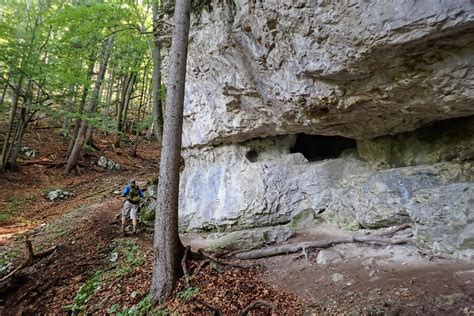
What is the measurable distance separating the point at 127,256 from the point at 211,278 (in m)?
2.81

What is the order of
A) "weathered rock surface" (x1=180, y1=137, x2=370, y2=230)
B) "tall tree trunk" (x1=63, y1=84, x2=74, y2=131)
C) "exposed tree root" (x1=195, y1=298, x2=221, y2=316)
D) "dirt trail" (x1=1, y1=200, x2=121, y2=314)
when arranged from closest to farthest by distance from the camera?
"exposed tree root" (x1=195, y1=298, x2=221, y2=316)
"dirt trail" (x1=1, y1=200, x2=121, y2=314)
"weathered rock surface" (x1=180, y1=137, x2=370, y2=230)
"tall tree trunk" (x1=63, y1=84, x2=74, y2=131)

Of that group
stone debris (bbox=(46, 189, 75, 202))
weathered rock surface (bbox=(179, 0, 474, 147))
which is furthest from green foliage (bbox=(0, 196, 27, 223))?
weathered rock surface (bbox=(179, 0, 474, 147))

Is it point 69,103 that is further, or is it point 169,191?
point 69,103

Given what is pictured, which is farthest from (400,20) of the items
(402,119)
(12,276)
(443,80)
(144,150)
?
(144,150)

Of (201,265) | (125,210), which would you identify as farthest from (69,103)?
(201,265)

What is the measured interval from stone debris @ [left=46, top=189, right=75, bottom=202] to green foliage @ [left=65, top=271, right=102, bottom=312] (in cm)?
752

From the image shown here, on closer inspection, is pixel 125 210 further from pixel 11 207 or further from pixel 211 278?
pixel 11 207

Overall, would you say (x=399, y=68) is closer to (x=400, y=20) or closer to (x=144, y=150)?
(x=400, y=20)

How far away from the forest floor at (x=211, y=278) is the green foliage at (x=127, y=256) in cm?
3

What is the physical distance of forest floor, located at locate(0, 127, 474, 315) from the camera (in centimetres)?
427

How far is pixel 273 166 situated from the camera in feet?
30.7

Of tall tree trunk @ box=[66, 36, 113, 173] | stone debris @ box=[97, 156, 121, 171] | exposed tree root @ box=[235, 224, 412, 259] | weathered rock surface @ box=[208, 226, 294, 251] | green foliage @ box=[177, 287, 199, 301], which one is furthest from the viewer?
stone debris @ box=[97, 156, 121, 171]

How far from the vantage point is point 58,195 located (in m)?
13.3

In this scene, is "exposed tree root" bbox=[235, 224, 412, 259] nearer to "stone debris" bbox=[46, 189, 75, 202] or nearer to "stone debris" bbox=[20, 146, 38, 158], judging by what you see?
"stone debris" bbox=[46, 189, 75, 202]
